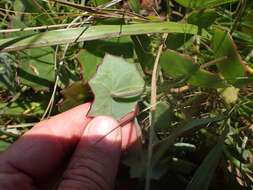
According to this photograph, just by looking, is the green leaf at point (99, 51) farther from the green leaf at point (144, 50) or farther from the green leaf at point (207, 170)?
the green leaf at point (207, 170)

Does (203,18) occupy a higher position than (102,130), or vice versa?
(203,18)

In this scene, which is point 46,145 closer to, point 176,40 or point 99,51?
point 99,51

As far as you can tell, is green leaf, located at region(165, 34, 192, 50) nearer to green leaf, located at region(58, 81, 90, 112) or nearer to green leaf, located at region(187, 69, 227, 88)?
green leaf, located at region(187, 69, 227, 88)

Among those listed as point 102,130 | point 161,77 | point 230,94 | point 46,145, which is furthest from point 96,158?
point 230,94

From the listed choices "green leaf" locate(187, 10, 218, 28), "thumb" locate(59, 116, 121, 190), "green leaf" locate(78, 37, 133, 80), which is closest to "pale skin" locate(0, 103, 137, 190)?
"thumb" locate(59, 116, 121, 190)

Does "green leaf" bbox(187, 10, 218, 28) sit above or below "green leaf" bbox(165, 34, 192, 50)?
above

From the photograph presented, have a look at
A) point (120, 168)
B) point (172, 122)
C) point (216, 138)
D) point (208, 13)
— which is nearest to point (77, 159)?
point (120, 168)
